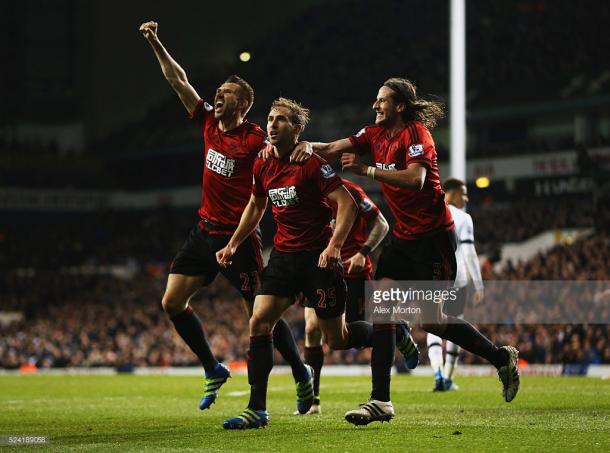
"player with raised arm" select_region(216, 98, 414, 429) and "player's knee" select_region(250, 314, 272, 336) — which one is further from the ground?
"player with raised arm" select_region(216, 98, 414, 429)

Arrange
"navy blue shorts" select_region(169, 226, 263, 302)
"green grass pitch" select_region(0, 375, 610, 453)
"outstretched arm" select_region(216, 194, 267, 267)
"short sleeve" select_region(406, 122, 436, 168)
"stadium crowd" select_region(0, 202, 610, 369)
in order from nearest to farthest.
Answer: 1. "green grass pitch" select_region(0, 375, 610, 453)
2. "short sleeve" select_region(406, 122, 436, 168)
3. "outstretched arm" select_region(216, 194, 267, 267)
4. "navy blue shorts" select_region(169, 226, 263, 302)
5. "stadium crowd" select_region(0, 202, 610, 369)

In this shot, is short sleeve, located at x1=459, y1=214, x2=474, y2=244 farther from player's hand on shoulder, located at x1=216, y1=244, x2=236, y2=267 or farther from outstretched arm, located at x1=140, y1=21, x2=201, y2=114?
player's hand on shoulder, located at x1=216, y1=244, x2=236, y2=267

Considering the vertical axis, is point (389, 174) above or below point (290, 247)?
above

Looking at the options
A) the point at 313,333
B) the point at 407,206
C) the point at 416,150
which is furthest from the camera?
the point at 313,333

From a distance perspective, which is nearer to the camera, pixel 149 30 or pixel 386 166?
pixel 386 166

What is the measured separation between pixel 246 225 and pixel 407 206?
1.24 m

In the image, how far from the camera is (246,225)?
7.83 metres

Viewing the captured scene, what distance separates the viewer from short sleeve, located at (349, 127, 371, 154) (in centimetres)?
777

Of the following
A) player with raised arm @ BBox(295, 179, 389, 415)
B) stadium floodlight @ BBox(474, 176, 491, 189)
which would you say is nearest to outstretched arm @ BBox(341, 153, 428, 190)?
player with raised arm @ BBox(295, 179, 389, 415)

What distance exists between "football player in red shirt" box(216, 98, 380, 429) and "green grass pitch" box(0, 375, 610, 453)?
499mm

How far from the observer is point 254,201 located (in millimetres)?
7750

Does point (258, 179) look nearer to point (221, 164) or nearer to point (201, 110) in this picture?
point (221, 164)
